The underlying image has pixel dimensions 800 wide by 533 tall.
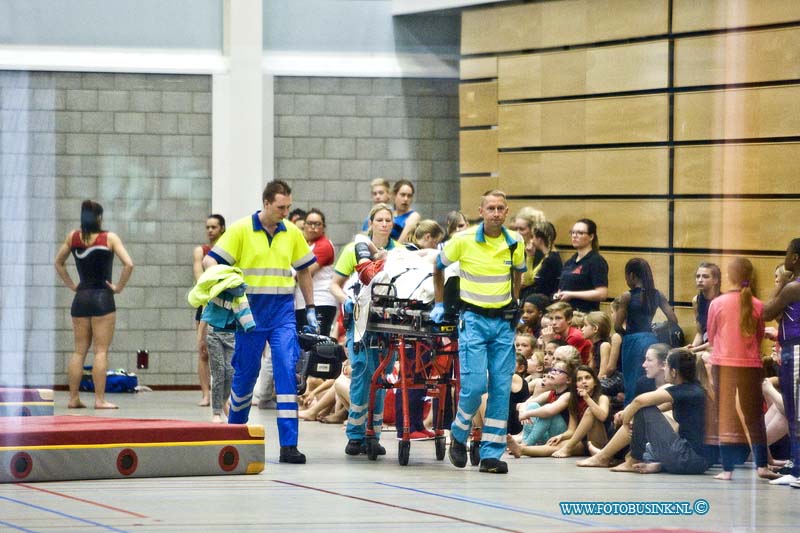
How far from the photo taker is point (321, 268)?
42.8 feet

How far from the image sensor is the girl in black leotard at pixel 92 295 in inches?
512

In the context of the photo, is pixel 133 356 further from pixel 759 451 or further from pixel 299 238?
pixel 759 451

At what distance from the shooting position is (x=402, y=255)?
374 inches

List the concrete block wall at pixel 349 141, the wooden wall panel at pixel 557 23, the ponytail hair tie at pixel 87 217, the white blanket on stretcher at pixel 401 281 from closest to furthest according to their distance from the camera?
the white blanket on stretcher at pixel 401 281
the wooden wall panel at pixel 557 23
the ponytail hair tie at pixel 87 217
the concrete block wall at pixel 349 141

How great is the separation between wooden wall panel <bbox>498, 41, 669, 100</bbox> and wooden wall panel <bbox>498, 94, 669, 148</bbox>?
11 centimetres

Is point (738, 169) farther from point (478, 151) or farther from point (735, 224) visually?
point (478, 151)

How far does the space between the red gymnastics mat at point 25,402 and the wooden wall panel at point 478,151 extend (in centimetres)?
483

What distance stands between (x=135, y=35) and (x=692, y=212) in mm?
5615

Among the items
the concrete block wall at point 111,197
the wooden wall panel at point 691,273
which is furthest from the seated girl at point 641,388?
the concrete block wall at point 111,197

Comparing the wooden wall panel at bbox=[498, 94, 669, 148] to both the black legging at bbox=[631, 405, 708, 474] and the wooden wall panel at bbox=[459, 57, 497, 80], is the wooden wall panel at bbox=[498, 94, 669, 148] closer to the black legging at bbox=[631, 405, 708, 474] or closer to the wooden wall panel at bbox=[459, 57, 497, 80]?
the wooden wall panel at bbox=[459, 57, 497, 80]

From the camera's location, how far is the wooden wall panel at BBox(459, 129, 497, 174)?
13.6 metres

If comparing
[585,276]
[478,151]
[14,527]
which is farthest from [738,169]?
[14,527]

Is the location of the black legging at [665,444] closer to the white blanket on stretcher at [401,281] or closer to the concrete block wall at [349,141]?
the white blanket on stretcher at [401,281]

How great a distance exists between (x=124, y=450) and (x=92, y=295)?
5.14m
